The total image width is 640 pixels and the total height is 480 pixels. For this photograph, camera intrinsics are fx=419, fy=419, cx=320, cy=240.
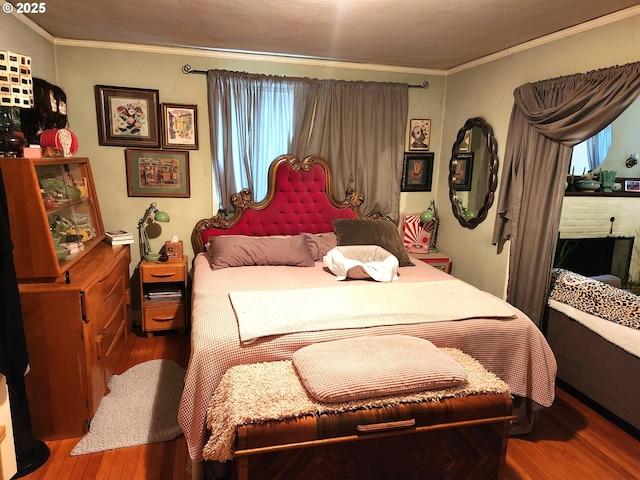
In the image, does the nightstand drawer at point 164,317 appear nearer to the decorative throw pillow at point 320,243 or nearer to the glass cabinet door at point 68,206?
the glass cabinet door at point 68,206

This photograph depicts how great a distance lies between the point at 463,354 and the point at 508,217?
156cm

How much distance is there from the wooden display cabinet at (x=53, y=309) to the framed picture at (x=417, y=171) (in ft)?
9.23

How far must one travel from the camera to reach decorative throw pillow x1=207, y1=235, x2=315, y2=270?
3.18 m

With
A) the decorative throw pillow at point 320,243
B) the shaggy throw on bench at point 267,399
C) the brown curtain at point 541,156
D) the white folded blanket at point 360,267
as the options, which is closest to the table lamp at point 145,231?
the decorative throw pillow at point 320,243

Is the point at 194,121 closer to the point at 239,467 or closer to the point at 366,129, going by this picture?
the point at 366,129

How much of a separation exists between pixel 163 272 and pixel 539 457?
281 centimetres

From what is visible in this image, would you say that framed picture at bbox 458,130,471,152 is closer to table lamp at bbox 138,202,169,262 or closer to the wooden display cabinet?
table lamp at bbox 138,202,169,262

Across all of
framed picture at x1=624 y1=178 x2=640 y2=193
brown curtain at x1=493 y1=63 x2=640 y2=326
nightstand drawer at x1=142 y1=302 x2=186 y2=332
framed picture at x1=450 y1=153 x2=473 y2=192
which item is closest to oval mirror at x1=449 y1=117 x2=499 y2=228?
framed picture at x1=450 y1=153 x2=473 y2=192

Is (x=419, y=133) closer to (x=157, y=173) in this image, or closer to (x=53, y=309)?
(x=157, y=173)

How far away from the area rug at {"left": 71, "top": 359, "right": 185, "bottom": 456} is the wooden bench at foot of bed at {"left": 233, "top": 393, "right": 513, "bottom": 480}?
0.95m

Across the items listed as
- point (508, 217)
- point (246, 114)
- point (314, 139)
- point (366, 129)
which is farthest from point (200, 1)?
point (508, 217)

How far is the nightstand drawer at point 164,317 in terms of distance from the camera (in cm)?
342

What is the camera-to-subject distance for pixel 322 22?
2.70 m

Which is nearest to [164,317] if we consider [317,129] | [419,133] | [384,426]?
[317,129]
